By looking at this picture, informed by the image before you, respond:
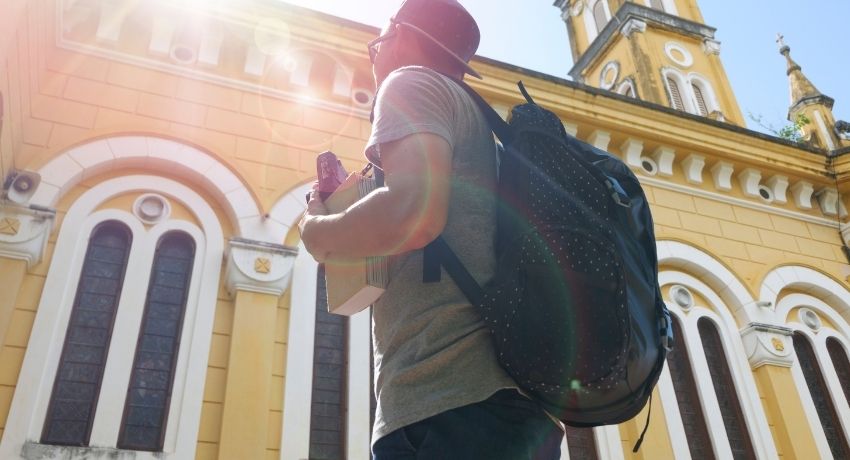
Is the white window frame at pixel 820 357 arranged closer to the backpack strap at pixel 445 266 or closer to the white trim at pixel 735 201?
the white trim at pixel 735 201

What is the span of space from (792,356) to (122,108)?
8003mm

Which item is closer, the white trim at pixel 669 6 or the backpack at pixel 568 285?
the backpack at pixel 568 285

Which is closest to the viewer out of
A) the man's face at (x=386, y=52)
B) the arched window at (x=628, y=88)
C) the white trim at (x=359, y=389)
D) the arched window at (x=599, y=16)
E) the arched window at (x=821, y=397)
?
the man's face at (x=386, y=52)

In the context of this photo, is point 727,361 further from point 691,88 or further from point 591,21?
point 591,21

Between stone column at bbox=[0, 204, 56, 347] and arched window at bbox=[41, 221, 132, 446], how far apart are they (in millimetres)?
434

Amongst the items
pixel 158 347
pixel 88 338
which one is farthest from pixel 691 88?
→ pixel 88 338

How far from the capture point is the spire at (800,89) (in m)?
12.9

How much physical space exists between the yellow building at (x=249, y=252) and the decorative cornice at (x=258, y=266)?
0.02 metres

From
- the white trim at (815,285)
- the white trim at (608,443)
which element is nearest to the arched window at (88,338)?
the white trim at (608,443)

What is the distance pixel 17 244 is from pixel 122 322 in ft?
3.34

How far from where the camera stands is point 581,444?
7121 mm

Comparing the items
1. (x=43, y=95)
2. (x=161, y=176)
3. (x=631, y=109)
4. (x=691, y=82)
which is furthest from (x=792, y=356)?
(x=691, y=82)

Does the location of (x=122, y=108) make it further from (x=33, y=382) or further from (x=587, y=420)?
(x=587, y=420)

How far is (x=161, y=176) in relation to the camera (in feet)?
22.1
